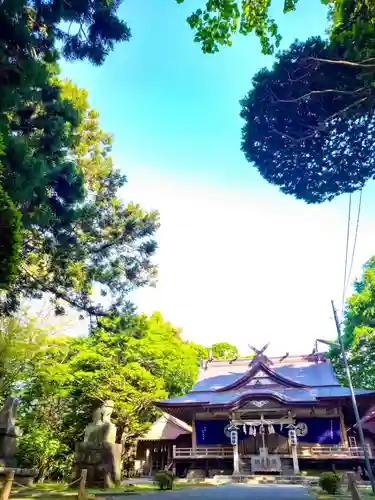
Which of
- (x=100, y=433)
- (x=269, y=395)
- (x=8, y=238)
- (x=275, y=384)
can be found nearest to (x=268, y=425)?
(x=269, y=395)

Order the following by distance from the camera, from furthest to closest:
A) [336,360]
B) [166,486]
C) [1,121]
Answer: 1. [336,360]
2. [166,486]
3. [1,121]

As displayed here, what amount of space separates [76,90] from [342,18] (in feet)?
25.3

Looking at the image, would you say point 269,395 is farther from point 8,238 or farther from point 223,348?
Answer: point 223,348

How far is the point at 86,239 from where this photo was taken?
10.7 metres

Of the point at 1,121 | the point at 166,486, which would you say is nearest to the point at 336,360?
the point at 166,486

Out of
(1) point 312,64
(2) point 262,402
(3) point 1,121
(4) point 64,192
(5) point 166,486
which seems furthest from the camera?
(2) point 262,402

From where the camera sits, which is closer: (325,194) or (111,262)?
(111,262)

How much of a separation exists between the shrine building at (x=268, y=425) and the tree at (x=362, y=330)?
5.48 meters

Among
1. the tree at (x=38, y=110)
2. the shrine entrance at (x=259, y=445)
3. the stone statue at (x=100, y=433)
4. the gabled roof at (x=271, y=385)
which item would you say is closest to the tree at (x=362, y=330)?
the gabled roof at (x=271, y=385)

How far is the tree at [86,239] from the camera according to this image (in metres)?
9.48

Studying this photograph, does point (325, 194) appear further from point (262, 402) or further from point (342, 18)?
point (262, 402)

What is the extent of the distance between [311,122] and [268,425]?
17.2 metres

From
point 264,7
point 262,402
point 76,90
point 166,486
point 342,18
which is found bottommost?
point 166,486

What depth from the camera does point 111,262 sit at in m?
11.3
